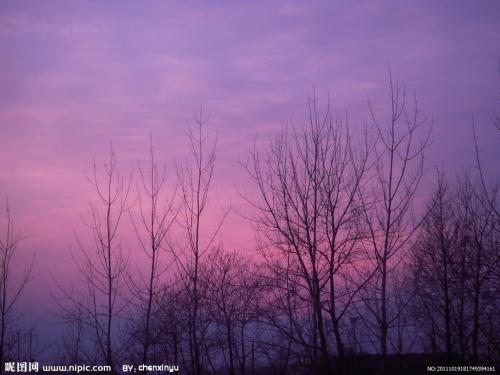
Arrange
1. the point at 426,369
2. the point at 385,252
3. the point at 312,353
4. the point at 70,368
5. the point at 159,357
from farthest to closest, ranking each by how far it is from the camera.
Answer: the point at 159,357
the point at 426,369
the point at 70,368
the point at 312,353
the point at 385,252

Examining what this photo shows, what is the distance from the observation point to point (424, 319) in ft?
47.4

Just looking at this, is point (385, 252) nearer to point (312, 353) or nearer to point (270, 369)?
point (312, 353)

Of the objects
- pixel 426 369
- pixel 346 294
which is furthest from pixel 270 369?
pixel 346 294

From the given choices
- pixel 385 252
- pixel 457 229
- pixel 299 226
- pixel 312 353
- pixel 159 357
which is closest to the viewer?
pixel 385 252

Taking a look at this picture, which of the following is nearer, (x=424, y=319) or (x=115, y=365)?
(x=115, y=365)

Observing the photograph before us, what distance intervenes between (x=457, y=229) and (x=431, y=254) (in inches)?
37.8

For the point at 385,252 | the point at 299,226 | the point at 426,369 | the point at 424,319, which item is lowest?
the point at 426,369

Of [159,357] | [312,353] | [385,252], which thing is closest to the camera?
[385,252]

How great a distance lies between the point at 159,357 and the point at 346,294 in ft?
19.8

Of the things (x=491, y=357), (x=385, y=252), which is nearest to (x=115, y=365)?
(x=385, y=252)

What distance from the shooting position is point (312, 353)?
33.3 ft

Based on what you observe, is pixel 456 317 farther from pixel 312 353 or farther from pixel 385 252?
pixel 385 252

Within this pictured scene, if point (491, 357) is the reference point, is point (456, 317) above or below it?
above

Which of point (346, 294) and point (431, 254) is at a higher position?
point (431, 254)
